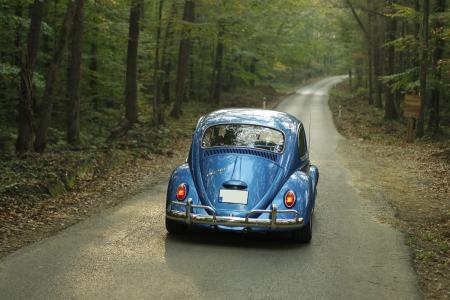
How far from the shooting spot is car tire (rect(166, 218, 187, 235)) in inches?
292

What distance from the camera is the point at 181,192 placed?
7.29 m

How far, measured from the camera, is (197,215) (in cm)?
697

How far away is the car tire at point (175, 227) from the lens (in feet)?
24.3

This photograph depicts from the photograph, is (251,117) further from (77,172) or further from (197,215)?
(77,172)

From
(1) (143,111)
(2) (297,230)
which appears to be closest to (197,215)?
(2) (297,230)

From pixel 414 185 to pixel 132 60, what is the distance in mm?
12144

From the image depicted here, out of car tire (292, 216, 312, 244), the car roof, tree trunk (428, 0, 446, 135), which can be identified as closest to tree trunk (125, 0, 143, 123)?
tree trunk (428, 0, 446, 135)

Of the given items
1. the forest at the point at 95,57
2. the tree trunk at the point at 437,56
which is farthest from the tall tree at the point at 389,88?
the forest at the point at 95,57

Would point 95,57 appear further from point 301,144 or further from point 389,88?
point 301,144

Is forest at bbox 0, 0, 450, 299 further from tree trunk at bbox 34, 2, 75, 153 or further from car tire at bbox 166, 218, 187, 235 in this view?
car tire at bbox 166, 218, 187, 235

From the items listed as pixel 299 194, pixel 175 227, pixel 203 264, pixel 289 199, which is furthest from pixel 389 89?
pixel 203 264

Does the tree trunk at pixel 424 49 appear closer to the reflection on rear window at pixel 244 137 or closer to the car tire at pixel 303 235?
the reflection on rear window at pixel 244 137

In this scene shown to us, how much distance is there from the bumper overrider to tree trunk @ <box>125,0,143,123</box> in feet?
46.7

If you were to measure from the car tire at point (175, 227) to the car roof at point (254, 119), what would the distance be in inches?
66.4
